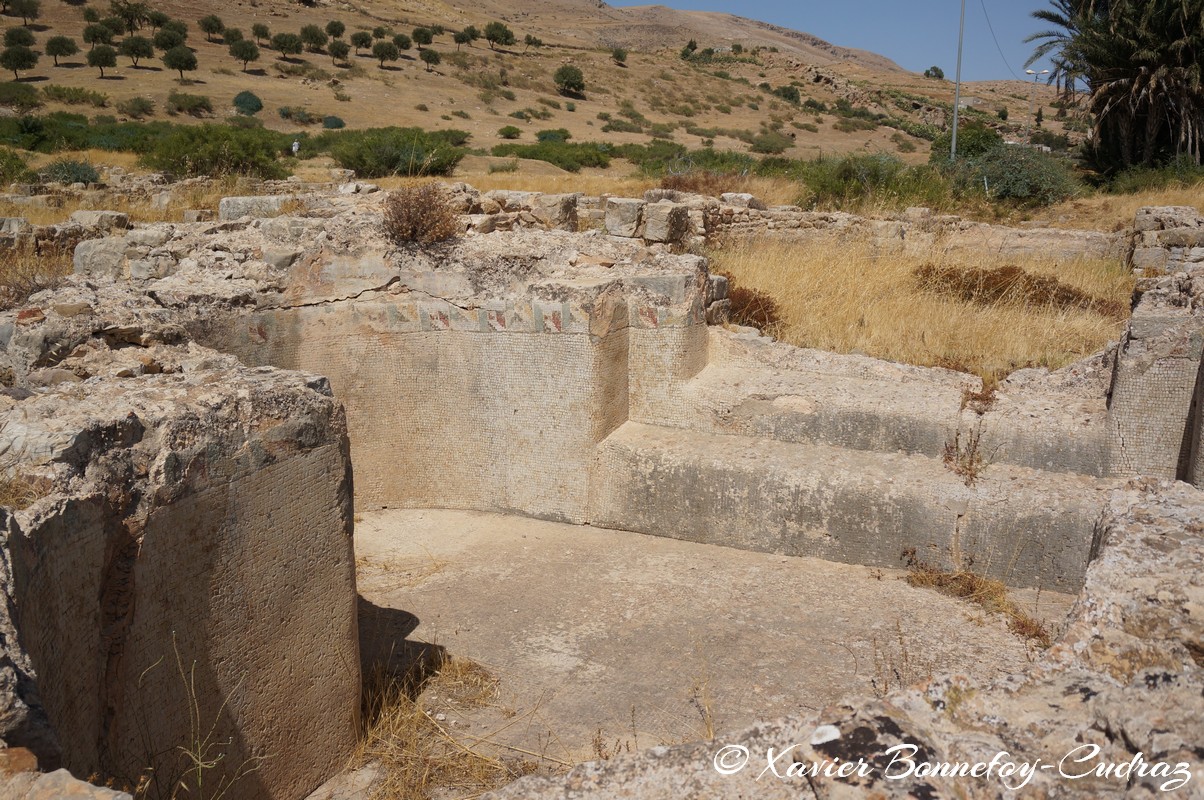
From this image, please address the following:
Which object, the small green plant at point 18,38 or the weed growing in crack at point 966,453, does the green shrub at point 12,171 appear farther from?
the small green plant at point 18,38

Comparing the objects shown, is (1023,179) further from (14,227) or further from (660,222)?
(14,227)

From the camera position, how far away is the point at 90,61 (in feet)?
108

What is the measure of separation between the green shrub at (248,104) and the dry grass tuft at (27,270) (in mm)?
23018

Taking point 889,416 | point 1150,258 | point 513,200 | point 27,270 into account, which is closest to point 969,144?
point 1150,258

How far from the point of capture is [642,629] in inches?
186

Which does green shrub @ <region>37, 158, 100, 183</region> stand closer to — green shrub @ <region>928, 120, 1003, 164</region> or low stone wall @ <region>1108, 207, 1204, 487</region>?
low stone wall @ <region>1108, 207, 1204, 487</region>

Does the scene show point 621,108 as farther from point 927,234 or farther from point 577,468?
point 577,468

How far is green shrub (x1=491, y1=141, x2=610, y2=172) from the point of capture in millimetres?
22031

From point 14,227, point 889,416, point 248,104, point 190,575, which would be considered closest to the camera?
point 190,575

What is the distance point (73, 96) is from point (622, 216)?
2567 centimetres

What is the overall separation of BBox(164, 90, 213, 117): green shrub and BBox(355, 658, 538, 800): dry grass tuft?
29.4 metres

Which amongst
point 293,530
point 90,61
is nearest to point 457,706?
point 293,530

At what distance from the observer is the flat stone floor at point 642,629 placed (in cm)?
406

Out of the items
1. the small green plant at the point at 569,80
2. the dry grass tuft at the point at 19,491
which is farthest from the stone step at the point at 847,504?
the small green plant at the point at 569,80
